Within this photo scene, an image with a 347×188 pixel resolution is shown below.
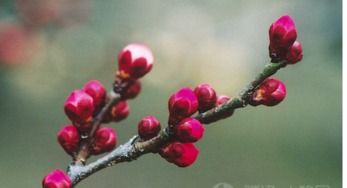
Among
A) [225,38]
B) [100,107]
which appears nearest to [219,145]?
[225,38]

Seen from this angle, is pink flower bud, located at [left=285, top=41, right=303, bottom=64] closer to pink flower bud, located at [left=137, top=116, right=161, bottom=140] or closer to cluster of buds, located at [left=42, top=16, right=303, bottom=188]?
cluster of buds, located at [left=42, top=16, right=303, bottom=188]

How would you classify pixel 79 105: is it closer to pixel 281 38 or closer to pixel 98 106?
pixel 98 106

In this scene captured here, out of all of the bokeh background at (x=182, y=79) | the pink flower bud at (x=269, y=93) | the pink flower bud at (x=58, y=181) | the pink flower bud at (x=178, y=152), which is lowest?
the pink flower bud at (x=58, y=181)

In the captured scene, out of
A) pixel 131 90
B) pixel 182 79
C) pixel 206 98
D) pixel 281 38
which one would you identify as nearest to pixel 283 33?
pixel 281 38

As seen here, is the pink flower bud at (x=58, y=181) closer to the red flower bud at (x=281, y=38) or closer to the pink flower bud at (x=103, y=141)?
the pink flower bud at (x=103, y=141)

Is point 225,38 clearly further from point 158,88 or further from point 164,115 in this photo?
point 164,115

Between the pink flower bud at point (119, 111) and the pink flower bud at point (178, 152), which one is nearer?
the pink flower bud at point (178, 152)

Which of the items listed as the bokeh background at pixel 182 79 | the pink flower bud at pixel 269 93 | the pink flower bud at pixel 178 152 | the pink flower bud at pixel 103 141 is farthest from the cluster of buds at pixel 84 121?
the bokeh background at pixel 182 79

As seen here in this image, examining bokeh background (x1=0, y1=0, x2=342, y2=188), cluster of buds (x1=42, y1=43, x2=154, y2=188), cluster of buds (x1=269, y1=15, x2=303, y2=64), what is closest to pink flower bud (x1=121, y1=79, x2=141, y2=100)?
cluster of buds (x1=42, y1=43, x2=154, y2=188)
